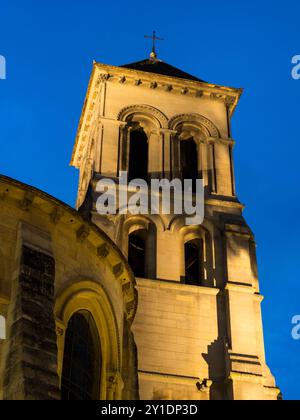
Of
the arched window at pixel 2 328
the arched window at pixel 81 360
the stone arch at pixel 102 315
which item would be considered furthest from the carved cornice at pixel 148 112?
the arched window at pixel 2 328

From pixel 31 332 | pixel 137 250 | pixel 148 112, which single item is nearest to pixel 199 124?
pixel 148 112

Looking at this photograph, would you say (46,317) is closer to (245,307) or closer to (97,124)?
(245,307)

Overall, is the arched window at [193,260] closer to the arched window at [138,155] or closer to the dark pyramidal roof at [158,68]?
the arched window at [138,155]

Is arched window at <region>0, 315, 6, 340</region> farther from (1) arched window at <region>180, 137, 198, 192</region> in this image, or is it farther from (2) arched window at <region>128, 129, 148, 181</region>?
(1) arched window at <region>180, 137, 198, 192</region>

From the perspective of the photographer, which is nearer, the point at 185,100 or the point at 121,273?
the point at 121,273

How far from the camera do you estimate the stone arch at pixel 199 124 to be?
35406mm

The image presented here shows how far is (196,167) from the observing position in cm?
3466

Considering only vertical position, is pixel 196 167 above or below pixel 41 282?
above

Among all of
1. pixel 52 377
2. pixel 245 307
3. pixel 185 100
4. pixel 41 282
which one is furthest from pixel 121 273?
pixel 185 100

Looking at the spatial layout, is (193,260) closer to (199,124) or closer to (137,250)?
(137,250)

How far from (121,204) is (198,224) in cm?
295

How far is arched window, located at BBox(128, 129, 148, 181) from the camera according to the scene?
3353 centimetres

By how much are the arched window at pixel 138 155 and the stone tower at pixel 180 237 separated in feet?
0.17
